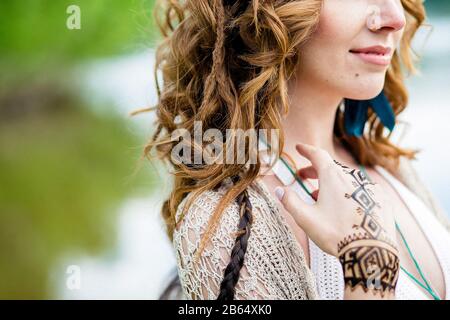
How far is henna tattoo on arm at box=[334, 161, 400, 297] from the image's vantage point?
1.18 m

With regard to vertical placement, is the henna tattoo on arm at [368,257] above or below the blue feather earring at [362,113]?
below

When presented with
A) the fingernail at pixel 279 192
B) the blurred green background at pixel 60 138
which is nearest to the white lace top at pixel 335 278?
the fingernail at pixel 279 192

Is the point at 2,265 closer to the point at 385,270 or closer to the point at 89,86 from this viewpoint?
the point at 89,86

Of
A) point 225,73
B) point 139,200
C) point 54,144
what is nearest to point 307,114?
point 225,73

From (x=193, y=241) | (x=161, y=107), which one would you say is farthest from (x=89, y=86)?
(x=193, y=241)

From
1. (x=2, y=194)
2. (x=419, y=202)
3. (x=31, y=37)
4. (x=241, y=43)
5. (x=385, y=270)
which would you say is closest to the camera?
(x=385, y=270)

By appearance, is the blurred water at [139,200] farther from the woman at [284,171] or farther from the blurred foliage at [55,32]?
the woman at [284,171]

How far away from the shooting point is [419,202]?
1722mm

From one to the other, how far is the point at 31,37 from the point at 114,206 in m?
1.34

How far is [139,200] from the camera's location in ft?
13.5

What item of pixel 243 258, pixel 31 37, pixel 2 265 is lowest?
pixel 2 265

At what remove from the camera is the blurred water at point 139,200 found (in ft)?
11.6

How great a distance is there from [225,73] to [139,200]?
2.79 metres
